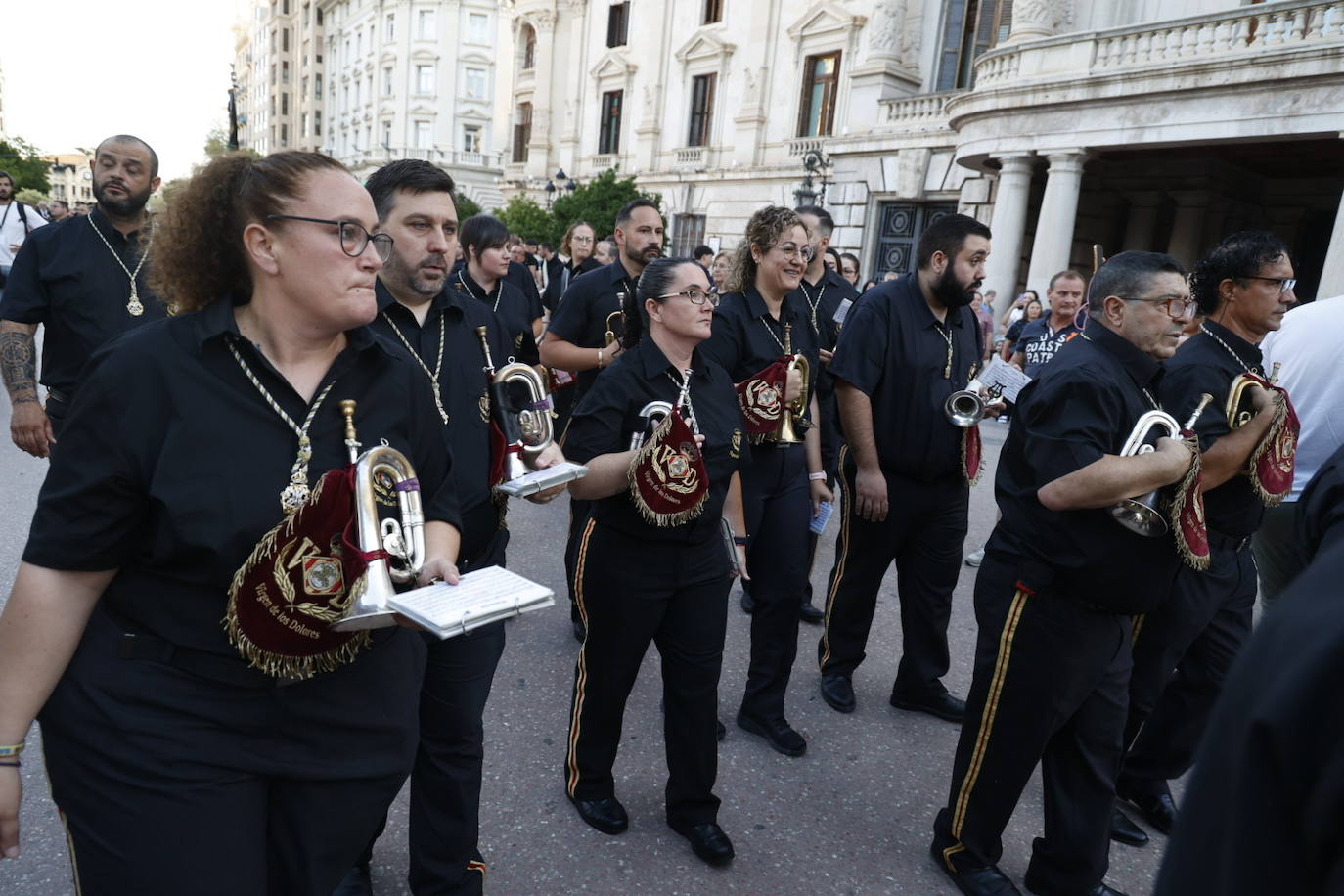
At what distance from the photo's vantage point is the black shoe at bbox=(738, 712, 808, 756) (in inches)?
155

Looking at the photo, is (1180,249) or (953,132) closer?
(1180,249)

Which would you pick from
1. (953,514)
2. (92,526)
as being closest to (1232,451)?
(953,514)

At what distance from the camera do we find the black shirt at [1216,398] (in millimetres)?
3174

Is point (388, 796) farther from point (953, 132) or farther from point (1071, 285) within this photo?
point (953, 132)

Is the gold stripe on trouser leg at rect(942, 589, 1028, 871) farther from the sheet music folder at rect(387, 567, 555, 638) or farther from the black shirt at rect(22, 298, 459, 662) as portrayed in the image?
the black shirt at rect(22, 298, 459, 662)

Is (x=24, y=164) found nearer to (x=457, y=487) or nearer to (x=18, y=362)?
(x=18, y=362)

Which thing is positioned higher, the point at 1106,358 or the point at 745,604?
the point at 1106,358

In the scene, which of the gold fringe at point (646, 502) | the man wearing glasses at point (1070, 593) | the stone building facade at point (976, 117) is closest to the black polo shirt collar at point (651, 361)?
the gold fringe at point (646, 502)

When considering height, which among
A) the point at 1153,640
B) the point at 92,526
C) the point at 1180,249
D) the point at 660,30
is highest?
the point at 660,30

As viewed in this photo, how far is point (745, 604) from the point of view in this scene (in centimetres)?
560

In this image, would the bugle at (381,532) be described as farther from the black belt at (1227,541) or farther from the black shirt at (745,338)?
the black belt at (1227,541)

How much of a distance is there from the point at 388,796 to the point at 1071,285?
6475 mm

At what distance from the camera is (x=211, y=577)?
1691 millimetres

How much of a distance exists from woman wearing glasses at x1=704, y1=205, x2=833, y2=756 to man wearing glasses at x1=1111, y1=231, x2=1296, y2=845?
136 centimetres
